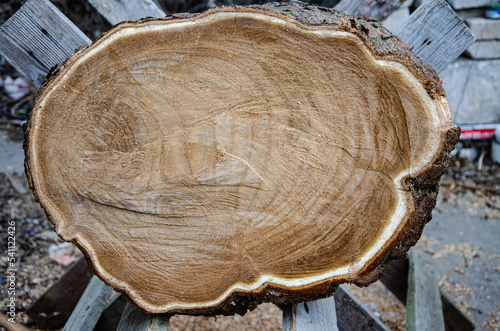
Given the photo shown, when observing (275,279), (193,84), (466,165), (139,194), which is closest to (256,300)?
(275,279)

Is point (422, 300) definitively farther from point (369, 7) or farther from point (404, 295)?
point (369, 7)

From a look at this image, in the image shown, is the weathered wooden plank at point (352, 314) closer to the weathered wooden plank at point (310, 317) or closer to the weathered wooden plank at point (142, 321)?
the weathered wooden plank at point (310, 317)

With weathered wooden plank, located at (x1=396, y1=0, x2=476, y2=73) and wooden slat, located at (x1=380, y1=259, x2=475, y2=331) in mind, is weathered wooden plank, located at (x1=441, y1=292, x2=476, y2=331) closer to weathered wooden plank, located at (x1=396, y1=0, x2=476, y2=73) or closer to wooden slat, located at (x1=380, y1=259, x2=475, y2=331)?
wooden slat, located at (x1=380, y1=259, x2=475, y2=331)

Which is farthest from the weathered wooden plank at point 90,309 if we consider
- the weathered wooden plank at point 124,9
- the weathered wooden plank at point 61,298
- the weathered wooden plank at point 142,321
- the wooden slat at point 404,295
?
the wooden slat at point 404,295

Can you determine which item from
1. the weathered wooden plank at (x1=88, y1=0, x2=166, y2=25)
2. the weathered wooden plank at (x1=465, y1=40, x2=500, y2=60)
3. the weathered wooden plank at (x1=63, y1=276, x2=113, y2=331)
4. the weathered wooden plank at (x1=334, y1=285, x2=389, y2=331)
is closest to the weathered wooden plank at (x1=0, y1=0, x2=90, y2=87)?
the weathered wooden plank at (x1=88, y1=0, x2=166, y2=25)

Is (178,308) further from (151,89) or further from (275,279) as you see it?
(151,89)

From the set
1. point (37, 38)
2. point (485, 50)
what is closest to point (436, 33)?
point (37, 38)
